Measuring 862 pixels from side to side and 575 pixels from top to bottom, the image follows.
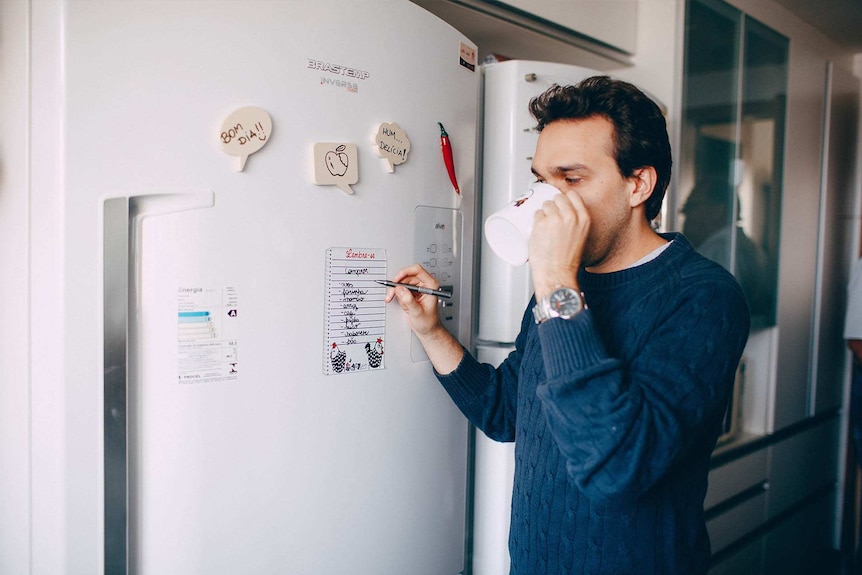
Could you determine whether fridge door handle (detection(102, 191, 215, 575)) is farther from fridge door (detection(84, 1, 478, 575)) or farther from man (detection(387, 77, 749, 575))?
man (detection(387, 77, 749, 575))

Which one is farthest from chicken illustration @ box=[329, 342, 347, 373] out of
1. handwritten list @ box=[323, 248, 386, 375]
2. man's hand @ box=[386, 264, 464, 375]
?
man's hand @ box=[386, 264, 464, 375]

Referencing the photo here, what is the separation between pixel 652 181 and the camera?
3.45 feet

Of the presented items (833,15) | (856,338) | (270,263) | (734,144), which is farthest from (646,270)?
(833,15)

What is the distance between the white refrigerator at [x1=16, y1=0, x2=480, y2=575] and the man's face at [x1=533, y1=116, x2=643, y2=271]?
236 millimetres

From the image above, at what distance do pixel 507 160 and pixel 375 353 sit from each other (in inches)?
21.0

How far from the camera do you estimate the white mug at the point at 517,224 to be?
3.18 ft

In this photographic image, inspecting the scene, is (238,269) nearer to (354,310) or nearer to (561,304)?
(354,310)

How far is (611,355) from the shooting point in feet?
3.25

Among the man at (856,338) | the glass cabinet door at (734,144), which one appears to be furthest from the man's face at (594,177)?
the man at (856,338)

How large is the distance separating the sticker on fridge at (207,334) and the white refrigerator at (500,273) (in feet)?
2.10

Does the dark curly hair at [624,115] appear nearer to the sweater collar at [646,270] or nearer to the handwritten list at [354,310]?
the sweater collar at [646,270]

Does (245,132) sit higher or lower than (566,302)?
higher

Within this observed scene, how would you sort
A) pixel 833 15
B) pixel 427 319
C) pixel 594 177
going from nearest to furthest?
pixel 594 177 < pixel 427 319 < pixel 833 15

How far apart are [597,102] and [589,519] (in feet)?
2.19
